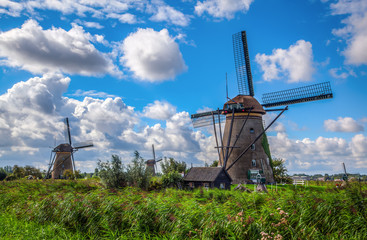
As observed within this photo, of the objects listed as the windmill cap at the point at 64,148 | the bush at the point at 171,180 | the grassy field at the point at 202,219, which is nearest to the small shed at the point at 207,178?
the bush at the point at 171,180

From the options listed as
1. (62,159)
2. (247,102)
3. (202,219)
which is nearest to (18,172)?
(62,159)

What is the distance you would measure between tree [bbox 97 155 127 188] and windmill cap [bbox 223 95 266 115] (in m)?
14.3

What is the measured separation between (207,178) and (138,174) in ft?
22.9

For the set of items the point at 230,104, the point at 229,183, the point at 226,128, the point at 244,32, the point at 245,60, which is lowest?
the point at 229,183

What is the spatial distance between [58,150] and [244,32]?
115 feet

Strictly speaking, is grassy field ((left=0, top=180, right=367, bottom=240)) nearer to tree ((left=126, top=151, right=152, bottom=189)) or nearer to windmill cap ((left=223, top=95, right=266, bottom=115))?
tree ((left=126, top=151, right=152, bottom=189))

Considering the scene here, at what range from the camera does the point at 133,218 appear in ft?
29.4

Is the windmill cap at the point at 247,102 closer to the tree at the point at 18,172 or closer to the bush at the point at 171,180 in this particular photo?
the bush at the point at 171,180

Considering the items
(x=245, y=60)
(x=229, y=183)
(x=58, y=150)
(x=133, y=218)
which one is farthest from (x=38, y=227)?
(x=58, y=150)

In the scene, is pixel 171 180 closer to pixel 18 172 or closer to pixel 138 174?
pixel 138 174

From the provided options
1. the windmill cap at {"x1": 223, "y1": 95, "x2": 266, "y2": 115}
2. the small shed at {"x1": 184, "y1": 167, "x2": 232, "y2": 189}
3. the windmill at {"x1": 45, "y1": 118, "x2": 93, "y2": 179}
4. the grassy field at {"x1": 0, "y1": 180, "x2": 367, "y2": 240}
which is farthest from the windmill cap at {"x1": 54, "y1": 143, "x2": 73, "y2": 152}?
the grassy field at {"x1": 0, "y1": 180, "x2": 367, "y2": 240}

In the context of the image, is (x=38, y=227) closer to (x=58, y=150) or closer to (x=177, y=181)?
(x=177, y=181)

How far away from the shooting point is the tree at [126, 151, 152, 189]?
24156 millimetres

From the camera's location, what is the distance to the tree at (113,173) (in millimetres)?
23984
